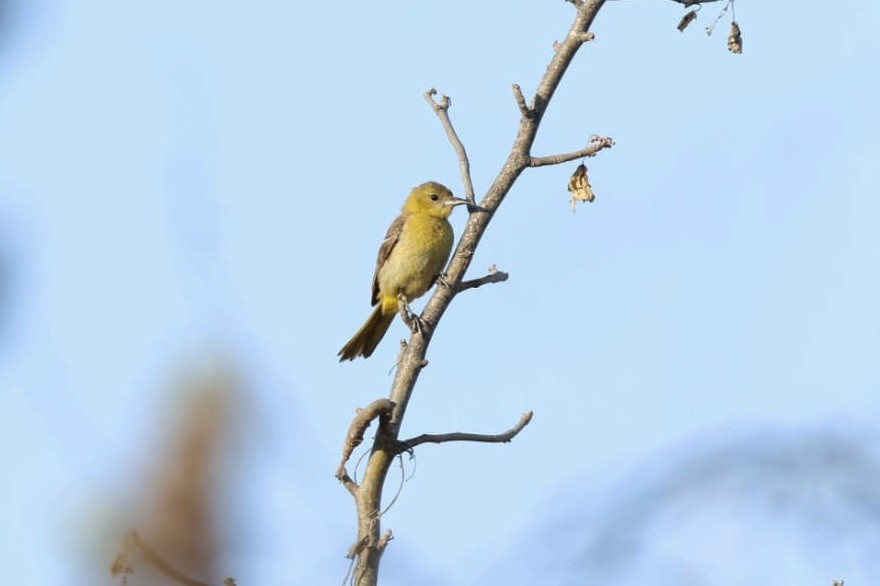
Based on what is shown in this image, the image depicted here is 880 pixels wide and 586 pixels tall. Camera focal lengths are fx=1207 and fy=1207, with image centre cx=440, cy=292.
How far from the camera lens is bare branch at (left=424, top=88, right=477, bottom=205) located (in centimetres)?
419

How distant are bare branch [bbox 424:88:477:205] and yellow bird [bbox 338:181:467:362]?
323cm

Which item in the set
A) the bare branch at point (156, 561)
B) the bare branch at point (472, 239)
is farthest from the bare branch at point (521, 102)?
the bare branch at point (156, 561)

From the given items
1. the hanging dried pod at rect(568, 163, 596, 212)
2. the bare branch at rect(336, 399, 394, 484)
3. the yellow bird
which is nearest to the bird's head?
the yellow bird

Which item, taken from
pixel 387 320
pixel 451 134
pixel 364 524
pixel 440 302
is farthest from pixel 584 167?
pixel 387 320

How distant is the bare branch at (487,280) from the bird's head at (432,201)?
14.6 feet

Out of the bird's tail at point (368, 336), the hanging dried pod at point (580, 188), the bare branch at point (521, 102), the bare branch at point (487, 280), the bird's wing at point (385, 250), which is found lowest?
the bare branch at point (487, 280)

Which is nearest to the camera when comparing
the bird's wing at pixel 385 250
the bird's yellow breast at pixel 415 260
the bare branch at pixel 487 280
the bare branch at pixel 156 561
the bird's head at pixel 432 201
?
the bare branch at pixel 156 561

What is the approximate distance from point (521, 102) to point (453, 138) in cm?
64

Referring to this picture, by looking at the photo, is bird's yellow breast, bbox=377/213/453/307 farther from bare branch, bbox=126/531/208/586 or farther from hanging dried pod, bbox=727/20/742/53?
bare branch, bbox=126/531/208/586

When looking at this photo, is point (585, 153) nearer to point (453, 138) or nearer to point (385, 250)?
point (453, 138)

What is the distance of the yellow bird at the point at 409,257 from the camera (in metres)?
7.82

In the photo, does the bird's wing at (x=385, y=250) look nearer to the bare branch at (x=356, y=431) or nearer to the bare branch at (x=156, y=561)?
the bare branch at (x=356, y=431)

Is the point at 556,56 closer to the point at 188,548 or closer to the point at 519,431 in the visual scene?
the point at 519,431

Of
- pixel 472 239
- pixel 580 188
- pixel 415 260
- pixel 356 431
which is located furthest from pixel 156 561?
pixel 415 260
